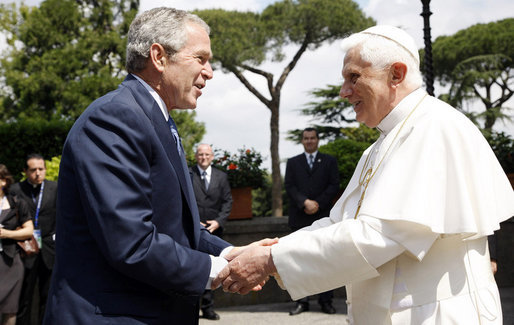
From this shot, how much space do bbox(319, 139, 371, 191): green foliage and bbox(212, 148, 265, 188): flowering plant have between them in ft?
4.48

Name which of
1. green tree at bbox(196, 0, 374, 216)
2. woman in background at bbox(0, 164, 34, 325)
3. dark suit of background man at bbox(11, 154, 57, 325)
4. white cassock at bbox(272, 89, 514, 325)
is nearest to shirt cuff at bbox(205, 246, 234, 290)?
white cassock at bbox(272, 89, 514, 325)

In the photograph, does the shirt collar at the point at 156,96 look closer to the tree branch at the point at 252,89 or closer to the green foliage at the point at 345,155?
the green foliage at the point at 345,155

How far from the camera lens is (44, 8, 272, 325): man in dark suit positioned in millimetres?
2129

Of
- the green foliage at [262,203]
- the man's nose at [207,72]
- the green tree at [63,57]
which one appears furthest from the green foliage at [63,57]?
the man's nose at [207,72]

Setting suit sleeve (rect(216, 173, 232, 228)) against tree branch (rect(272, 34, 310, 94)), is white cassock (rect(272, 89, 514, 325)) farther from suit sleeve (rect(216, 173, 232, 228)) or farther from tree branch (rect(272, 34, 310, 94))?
tree branch (rect(272, 34, 310, 94))

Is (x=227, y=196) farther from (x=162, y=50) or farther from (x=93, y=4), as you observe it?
(x=93, y=4)

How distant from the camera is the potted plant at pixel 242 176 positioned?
9.20 metres

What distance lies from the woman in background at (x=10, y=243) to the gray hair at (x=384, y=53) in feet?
16.5

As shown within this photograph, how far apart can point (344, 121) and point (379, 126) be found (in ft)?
86.6

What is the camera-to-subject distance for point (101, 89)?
2603 centimetres

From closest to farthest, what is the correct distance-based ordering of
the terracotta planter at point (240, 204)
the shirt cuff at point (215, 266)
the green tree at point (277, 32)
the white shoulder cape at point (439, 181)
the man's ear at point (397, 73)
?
1. the white shoulder cape at point (439, 181)
2. the shirt cuff at point (215, 266)
3. the man's ear at point (397, 73)
4. the terracotta planter at point (240, 204)
5. the green tree at point (277, 32)

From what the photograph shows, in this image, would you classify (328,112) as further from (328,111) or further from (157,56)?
(157,56)

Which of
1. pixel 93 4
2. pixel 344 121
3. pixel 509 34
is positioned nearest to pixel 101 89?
pixel 93 4

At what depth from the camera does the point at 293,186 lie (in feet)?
27.2
